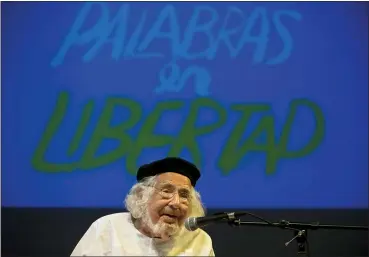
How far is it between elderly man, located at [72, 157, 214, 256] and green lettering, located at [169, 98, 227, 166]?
66cm

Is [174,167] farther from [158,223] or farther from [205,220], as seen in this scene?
[205,220]

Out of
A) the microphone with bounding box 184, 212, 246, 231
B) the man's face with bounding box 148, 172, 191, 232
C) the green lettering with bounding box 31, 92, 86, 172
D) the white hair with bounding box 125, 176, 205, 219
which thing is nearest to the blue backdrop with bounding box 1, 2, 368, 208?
the green lettering with bounding box 31, 92, 86, 172

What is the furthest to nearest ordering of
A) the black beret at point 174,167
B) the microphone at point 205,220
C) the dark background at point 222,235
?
1. the dark background at point 222,235
2. the black beret at point 174,167
3. the microphone at point 205,220

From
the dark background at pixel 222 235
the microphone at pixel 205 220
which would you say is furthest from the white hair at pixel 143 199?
the dark background at pixel 222 235

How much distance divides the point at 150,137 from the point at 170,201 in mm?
824

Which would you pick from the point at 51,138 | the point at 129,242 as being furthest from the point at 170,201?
the point at 51,138

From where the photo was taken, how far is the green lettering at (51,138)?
2.91 metres

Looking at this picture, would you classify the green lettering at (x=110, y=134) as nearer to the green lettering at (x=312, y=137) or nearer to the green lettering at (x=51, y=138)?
the green lettering at (x=51, y=138)

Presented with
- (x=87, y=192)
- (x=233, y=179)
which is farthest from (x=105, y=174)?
(x=233, y=179)

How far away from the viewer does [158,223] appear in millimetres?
2178

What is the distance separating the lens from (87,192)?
9.46 feet

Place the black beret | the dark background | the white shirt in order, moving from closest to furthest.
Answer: the white shirt → the black beret → the dark background

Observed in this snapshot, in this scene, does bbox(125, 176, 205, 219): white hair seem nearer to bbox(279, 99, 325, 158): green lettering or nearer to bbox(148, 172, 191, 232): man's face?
bbox(148, 172, 191, 232): man's face

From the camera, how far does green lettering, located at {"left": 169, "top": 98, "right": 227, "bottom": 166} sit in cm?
293
